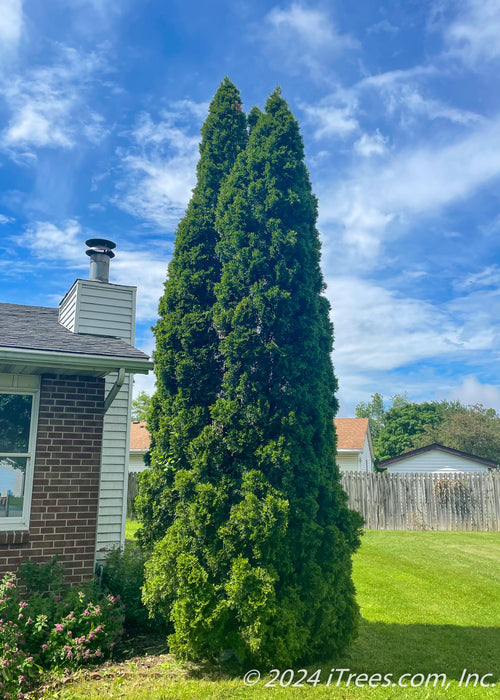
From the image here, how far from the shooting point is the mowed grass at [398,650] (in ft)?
14.2

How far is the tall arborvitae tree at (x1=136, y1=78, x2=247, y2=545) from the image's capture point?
5648 mm

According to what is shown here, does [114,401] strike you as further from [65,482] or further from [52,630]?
[52,630]

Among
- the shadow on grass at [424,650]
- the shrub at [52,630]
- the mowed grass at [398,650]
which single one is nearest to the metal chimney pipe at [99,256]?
the shrub at [52,630]

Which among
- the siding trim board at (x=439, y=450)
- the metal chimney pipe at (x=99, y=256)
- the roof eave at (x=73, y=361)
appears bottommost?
the siding trim board at (x=439, y=450)

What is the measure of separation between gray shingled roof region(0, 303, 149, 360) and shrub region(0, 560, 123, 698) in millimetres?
2464

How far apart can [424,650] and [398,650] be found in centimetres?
28

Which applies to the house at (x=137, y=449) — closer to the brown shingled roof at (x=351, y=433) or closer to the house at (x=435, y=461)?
the brown shingled roof at (x=351, y=433)

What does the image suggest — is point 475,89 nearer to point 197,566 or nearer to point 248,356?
point 248,356

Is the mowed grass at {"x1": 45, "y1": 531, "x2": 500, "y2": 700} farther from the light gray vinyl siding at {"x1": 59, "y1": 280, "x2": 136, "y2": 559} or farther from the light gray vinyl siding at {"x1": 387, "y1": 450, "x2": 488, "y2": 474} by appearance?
the light gray vinyl siding at {"x1": 387, "y1": 450, "x2": 488, "y2": 474}

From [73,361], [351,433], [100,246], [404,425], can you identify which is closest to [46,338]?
[73,361]

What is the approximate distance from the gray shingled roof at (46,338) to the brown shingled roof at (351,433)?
18387 mm

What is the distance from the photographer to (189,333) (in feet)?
19.3

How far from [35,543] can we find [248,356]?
126 inches

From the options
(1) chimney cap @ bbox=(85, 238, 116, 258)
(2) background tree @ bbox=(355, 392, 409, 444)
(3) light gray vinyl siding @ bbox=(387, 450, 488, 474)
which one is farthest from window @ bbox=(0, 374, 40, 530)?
(2) background tree @ bbox=(355, 392, 409, 444)
